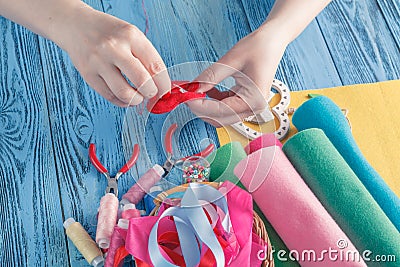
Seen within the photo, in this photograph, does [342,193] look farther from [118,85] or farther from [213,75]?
[118,85]

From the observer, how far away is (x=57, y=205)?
0.94 m

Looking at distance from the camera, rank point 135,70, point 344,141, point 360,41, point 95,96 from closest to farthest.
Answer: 1. point 135,70
2. point 344,141
3. point 95,96
4. point 360,41

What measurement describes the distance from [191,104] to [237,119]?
9 centimetres

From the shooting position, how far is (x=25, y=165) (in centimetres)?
98

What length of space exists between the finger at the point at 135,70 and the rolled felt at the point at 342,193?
30 centimetres

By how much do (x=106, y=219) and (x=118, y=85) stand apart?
225mm

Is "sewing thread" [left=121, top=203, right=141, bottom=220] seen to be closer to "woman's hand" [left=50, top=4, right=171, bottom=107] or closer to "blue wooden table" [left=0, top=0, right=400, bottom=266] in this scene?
"blue wooden table" [left=0, top=0, right=400, bottom=266]

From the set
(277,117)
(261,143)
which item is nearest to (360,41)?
(277,117)

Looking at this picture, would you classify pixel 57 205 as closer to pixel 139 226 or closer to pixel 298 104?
pixel 139 226

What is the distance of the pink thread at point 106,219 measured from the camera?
33.9 inches

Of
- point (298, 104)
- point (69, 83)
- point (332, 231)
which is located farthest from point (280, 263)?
point (69, 83)

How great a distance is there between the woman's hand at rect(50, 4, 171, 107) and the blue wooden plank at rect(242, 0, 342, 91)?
382 millimetres

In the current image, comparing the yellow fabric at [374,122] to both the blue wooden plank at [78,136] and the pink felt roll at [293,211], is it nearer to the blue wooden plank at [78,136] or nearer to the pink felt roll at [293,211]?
the pink felt roll at [293,211]

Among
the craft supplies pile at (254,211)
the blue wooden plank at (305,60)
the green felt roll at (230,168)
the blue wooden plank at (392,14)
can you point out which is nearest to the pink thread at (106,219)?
the craft supplies pile at (254,211)
